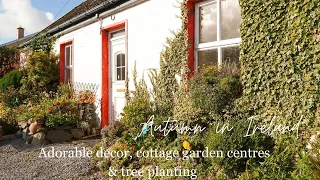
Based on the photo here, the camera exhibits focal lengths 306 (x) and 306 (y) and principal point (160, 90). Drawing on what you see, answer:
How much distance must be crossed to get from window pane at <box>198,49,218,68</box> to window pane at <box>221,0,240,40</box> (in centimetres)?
32

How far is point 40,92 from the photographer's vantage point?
34.2 feet

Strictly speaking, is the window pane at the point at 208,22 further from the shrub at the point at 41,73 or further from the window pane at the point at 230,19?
the shrub at the point at 41,73

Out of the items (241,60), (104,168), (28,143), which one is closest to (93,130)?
(28,143)

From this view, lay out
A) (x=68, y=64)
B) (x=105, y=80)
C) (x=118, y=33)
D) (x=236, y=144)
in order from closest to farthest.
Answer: (x=236, y=144), (x=118, y=33), (x=105, y=80), (x=68, y=64)

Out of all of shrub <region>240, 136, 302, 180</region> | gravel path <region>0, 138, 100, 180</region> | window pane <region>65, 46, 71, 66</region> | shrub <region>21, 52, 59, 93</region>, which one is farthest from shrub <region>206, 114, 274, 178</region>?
shrub <region>21, 52, 59, 93</region>

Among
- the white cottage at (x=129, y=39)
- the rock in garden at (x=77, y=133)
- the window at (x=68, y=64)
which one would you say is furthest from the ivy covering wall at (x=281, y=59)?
the window at (x=68, y=64)

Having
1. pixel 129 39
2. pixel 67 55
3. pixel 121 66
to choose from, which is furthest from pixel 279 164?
pixel 67 55

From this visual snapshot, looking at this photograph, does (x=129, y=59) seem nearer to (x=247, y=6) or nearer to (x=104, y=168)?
(x=104, y=168)

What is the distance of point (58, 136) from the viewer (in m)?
7.35

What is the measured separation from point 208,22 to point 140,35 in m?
1.97

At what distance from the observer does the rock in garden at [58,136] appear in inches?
285

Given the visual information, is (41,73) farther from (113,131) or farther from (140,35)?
(113,131)

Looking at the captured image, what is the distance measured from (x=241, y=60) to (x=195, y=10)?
159cm

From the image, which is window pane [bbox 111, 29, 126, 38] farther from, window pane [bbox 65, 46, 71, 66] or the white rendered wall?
window pane [bbox 65, 46, 71, 66]
